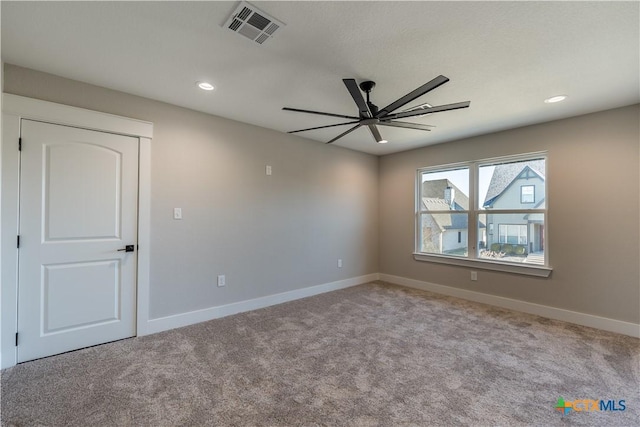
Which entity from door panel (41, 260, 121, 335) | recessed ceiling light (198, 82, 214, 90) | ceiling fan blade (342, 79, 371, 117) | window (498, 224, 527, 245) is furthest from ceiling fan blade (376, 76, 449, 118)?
door panel (41, 260, 121, 335)

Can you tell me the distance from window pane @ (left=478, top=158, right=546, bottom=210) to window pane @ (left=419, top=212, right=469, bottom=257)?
0.43 metres

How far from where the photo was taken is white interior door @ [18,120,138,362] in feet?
7.58

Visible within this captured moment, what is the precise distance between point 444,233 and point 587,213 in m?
1.74

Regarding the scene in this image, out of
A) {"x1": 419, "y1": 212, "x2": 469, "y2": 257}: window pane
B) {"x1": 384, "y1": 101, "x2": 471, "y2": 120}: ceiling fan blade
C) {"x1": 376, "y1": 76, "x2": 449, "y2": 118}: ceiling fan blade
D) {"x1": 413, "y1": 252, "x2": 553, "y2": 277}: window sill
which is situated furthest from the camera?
{"x1": 419, "y1": 212, "x2": 469, "y2": 257}: window pane

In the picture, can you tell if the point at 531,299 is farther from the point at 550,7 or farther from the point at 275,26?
the point at 275,26

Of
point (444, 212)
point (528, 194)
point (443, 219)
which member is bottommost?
point (443, 219)

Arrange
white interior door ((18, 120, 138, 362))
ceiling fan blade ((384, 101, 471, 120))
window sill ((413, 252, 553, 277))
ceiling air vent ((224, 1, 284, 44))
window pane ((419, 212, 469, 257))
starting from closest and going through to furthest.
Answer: ceiling air vent ((224, 1, 284, 44))
ceiling fan blade ((384, 101, 471, 120))
white interior door ((18, 120, 138, 362))
window sill ((413, 252, 553, 277))
window pane ((419, 212, 469, 257))

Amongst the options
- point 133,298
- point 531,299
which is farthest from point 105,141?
point 531,299

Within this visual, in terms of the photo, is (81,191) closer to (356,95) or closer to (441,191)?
(356,95)

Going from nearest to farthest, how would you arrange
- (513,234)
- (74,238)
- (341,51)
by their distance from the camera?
1. (341,51)
2. (74,238)
3. (513,234)

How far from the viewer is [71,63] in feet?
7.29

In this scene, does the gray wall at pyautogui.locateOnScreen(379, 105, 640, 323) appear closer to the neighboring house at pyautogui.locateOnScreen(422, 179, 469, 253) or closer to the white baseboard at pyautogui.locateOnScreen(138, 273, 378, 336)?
the neighboring house at pyautogui.locateOnScreen(422, 179, 469, 253)

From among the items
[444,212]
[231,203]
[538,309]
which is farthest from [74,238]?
[538,309]

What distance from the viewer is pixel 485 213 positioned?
402 cm
